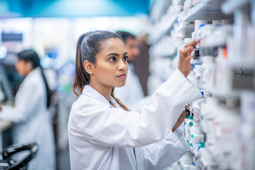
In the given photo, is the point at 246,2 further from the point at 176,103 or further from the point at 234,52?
the point at 176,103

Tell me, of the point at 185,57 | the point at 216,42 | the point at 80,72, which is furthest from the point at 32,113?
the point at 216,42

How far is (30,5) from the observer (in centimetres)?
632

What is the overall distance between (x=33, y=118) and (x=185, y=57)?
2415 millimetres

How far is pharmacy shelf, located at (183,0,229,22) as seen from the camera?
0.95 m

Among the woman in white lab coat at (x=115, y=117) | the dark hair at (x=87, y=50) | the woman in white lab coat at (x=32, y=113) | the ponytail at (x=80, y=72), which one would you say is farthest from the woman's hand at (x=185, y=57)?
the woman in white lab coat at (x=32, y=113)

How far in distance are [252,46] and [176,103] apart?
406mm

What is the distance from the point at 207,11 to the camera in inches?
42.4

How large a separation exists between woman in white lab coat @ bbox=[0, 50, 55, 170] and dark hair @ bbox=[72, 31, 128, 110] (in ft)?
5.27

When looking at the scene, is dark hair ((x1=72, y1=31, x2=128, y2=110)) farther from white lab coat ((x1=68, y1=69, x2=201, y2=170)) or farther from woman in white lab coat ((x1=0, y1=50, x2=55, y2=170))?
woman in white lab coat ((x1=0, y1=50, x2=55, y2=170))

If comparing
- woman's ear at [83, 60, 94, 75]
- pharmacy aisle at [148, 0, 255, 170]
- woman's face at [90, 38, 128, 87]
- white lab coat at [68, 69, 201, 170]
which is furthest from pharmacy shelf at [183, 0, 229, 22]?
woman's ear at [83, 60, 94, 75]

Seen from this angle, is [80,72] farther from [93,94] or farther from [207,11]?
[207,11]

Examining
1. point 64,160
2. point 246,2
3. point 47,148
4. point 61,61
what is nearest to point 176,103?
point 246,2

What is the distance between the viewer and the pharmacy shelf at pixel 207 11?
3.13ft

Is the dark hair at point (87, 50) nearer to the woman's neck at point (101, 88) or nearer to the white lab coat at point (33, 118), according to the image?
the woman's neck at point (101, 88)
